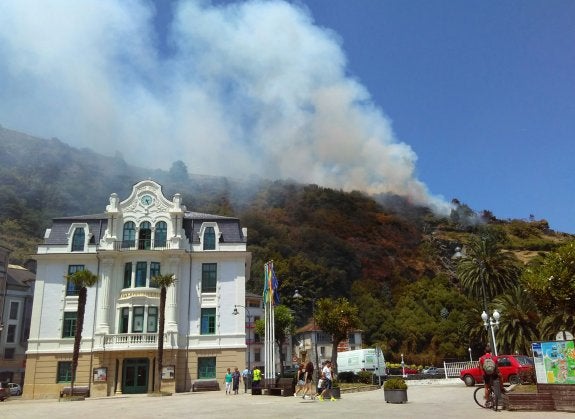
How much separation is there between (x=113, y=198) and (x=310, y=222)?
347ft

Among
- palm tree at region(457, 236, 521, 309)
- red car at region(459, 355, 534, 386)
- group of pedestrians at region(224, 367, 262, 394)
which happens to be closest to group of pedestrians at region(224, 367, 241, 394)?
group of pedestrians at region(224, 367, 262, 394)

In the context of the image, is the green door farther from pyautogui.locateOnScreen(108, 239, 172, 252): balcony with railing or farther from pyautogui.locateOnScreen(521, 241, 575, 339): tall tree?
pyautogui.locateOnScreen(521, 241, 575, 339): tall tree

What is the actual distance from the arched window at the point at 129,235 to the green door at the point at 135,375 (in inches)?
354

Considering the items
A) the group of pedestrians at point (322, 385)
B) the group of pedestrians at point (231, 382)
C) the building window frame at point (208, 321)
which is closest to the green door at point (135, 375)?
the building window frame at point (208, 321)

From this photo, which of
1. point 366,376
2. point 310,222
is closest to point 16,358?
point 366,376

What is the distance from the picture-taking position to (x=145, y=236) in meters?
41.1

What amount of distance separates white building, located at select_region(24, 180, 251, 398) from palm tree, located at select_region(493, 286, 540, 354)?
22.1 m

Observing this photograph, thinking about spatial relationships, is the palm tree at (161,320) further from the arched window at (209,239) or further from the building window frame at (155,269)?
the arched window at (209,239)

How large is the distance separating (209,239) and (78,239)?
10633mm

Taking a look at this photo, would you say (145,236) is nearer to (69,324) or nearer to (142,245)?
(142,245)

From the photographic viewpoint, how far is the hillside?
83.1m

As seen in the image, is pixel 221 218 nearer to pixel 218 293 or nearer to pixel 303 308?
pixel 218 293

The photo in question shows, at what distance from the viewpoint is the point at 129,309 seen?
38.6m

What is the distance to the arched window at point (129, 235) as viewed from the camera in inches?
1594
